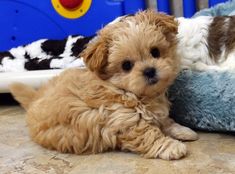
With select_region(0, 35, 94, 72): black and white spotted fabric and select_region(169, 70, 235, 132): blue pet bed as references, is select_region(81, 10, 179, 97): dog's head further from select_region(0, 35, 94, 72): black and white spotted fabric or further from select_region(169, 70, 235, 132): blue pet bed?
select_region(0, 35, 94, 72): black and white spotted fabric

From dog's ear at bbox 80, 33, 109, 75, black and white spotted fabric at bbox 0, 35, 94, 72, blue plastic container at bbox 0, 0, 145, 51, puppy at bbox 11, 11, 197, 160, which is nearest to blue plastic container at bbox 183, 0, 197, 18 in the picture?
blue plastic container at bbox 0, 0, 145, 51

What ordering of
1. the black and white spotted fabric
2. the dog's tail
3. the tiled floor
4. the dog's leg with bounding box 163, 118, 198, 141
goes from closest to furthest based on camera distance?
the tiled floor < the dog's leg with bounding box 163, 118, 198, 141 < the dog's tail < the black and white spotted fabric

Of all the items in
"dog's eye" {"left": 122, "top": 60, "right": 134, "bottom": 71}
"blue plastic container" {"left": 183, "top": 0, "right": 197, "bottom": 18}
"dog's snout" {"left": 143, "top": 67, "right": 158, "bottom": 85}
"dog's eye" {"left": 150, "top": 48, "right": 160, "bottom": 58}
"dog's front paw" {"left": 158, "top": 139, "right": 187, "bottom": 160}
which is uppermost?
"blue plastic container" {"left": 183, "top": 0, "right": 197, "bottom": 18}

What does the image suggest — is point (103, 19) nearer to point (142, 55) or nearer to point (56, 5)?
point (56, 5)

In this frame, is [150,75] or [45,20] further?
[45,20]

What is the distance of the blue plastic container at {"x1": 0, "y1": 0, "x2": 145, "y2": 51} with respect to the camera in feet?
8.33

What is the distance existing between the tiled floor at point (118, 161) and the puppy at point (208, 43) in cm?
39

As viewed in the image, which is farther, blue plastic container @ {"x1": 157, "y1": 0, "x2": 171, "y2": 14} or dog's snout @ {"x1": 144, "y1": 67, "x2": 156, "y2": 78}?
blue plastic container @ {"x1": 157, "y1": 0, "x2": 171, "y2": 14}

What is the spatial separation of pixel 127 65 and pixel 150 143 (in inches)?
10.1

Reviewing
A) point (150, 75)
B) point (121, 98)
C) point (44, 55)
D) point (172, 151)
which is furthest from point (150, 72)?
point (44, 55)

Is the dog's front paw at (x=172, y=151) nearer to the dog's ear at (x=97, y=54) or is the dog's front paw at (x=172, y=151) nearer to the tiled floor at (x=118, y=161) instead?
the tiled floor at (x=118, y=161)

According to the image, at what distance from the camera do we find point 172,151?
134 centimetres

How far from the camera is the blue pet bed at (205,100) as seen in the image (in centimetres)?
153

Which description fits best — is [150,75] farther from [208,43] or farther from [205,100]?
[208,43]
